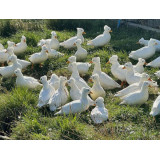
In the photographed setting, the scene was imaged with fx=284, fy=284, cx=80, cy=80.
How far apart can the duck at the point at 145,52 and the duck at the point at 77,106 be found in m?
2.90

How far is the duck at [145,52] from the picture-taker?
8.16m

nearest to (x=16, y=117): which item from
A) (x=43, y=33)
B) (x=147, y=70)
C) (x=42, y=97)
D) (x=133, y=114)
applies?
(x=42, y=97)

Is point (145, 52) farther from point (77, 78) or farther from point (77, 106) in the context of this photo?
point (77, 106)

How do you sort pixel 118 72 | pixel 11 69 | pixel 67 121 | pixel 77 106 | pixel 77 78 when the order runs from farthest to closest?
1. pixel 11 69
2. pixel 118 72
3. pixel 77 78
4. pixel 77 106
5. pixel 67 121

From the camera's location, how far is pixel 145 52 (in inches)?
322

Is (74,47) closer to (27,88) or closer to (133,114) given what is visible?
(27,88)

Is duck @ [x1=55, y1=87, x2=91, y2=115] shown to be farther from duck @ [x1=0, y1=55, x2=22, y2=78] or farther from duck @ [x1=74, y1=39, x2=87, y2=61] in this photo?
duck @ [x1=74, y1=39, x2=87, y2=61]

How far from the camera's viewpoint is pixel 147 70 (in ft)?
25.3

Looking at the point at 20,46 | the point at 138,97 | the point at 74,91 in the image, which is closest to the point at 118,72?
the point at 138,97

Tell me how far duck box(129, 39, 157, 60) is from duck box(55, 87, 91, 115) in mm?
2897

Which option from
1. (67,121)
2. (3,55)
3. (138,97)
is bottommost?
(3,55)

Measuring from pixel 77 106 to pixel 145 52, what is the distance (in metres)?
3.40

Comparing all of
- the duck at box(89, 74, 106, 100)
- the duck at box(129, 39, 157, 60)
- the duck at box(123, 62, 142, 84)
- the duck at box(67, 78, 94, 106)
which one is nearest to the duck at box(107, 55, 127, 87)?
the duck at box(123, 62, 142, 84)

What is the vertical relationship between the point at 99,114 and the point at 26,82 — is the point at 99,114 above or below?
above
